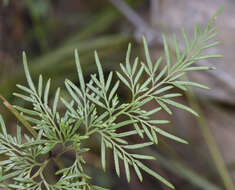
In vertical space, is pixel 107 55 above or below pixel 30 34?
below

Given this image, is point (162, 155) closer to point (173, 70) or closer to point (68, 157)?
point (68, 157)

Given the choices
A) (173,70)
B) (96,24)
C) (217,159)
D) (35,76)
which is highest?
(96,24)

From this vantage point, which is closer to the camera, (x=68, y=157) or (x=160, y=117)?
(x=68, y=157)

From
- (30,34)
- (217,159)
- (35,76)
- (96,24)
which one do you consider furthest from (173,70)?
(30,34)

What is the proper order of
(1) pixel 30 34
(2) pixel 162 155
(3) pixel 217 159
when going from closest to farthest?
(3) pixel 217 159, (2) pixel 162 155, (1) pixel 30 34

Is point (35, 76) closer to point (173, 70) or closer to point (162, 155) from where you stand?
point (162, 155)

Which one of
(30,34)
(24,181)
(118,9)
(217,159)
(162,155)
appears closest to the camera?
(24,181)

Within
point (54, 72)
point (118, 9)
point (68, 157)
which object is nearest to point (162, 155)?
point (68, 157)
